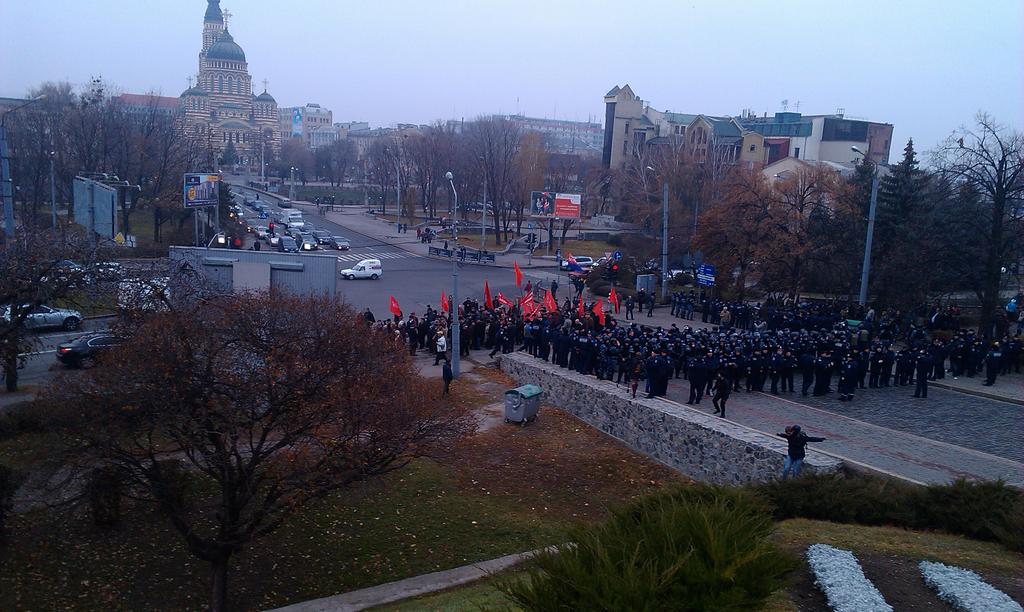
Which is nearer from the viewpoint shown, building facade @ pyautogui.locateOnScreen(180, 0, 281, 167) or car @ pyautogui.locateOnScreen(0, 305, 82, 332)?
car @ pyautogui.locateOnScreen(0, 305, 82, 332)

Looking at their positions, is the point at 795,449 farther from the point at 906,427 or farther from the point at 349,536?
the point at 349,536

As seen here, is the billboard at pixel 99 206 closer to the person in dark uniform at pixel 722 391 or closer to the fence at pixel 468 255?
the fence at pixel 468 255

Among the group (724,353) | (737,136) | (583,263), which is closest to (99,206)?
(583,263)

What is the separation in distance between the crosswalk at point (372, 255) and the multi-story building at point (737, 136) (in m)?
28.3

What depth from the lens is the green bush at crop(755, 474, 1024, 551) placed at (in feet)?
30.7

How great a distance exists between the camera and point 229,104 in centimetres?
14575

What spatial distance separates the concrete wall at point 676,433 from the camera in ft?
41.5

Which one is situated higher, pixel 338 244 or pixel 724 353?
pixel 724 353

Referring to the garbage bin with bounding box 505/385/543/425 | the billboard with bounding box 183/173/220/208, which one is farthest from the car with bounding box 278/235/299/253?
the garbage bin with bounding box 505/385/543/425

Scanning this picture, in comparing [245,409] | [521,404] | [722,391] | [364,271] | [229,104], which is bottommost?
[521,404]

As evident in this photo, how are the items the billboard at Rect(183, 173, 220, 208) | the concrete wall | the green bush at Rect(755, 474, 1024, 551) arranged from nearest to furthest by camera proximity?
the green bush at Rect(755, 474, 1024, 551) < the concrete wall < the billboard at Rect(183, 173, 220, 208)

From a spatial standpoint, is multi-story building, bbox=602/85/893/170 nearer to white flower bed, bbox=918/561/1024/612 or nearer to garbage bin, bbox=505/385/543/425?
garbage bin, bbox=505/385/543/425

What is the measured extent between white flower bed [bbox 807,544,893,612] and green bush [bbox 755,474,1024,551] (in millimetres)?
1592

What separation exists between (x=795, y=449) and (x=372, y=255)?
4566 cm
